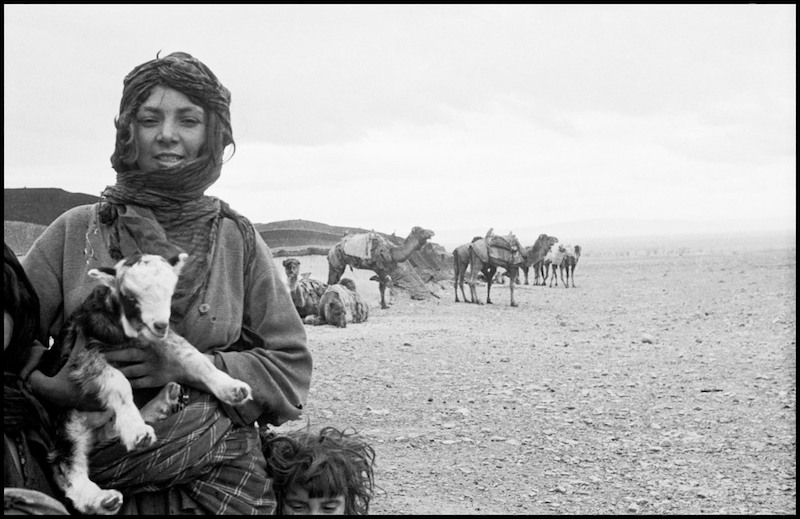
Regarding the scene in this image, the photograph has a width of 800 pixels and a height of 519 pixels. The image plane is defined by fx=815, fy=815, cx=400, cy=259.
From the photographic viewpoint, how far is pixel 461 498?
19.5 feet

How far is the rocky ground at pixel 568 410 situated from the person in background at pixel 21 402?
3477 millimetres

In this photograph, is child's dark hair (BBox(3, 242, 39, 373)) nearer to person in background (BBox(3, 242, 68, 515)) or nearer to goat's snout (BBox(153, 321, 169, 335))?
person in background (BBox(3, 242, 68, 515))

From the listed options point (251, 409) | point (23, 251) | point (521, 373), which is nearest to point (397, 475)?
point (23, 251)

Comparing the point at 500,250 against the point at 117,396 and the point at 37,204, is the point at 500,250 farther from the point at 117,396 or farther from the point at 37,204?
the point at 117,396

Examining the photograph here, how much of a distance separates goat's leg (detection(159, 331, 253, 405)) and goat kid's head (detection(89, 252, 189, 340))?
9cm

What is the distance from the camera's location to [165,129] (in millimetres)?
2662

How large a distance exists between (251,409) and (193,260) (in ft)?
1.70

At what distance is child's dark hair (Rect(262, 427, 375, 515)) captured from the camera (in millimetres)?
2816

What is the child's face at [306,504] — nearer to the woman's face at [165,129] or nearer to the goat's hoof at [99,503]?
the goat's hoof at [99,503]

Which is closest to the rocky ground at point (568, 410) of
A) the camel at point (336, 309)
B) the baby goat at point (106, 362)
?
the camel at point (336, 309)

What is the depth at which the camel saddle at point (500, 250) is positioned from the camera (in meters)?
20.6

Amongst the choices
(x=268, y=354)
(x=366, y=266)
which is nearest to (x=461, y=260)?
(x=366, y=266)

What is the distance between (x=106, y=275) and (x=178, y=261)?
0.21 metres

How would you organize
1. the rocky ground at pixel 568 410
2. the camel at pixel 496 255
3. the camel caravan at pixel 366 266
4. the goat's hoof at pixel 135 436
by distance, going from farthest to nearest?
the camel at pixel 496 255 < the camel caravan at pixel 366 266 < the rocky ground at pixel 568 410 < the goat's hoof at pixel 135 436
